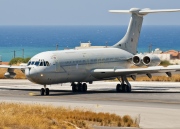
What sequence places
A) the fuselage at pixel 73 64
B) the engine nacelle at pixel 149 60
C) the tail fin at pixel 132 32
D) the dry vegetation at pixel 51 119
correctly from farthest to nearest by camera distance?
the tail fin at pixel 132 32 → the engine nacelle at pixel 149 60 → the fuselage at pixel 73 64 → the dry vegetation at pixel 51 119

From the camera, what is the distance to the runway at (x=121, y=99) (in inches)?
1521

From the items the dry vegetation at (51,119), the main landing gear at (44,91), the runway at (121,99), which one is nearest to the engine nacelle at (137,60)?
the runway at (121,99)

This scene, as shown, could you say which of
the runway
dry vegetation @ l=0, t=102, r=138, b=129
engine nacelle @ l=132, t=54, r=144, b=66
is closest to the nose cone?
the runway

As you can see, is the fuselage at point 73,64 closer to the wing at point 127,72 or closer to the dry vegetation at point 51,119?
the wing at point 127,72

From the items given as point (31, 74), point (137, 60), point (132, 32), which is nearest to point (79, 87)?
point (137, 60)

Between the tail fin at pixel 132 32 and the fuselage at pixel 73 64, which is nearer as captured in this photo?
the fuselage at pixel 73 64

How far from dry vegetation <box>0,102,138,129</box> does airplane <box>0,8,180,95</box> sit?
12162 mm

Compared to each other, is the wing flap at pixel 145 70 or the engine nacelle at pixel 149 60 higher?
the engine nacelle at pixel 149 60

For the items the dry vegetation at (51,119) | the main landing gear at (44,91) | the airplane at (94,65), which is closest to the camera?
the dry vegetation at (51,119)

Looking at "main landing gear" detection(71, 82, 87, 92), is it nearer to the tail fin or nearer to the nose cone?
the nose cone

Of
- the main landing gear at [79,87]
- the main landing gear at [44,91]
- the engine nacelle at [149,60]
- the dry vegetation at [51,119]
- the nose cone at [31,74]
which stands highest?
the engine nacelle at [149,60]

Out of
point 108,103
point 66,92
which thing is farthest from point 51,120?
point 66,92

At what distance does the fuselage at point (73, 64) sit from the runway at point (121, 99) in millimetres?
1282

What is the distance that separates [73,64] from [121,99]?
22.4ft
